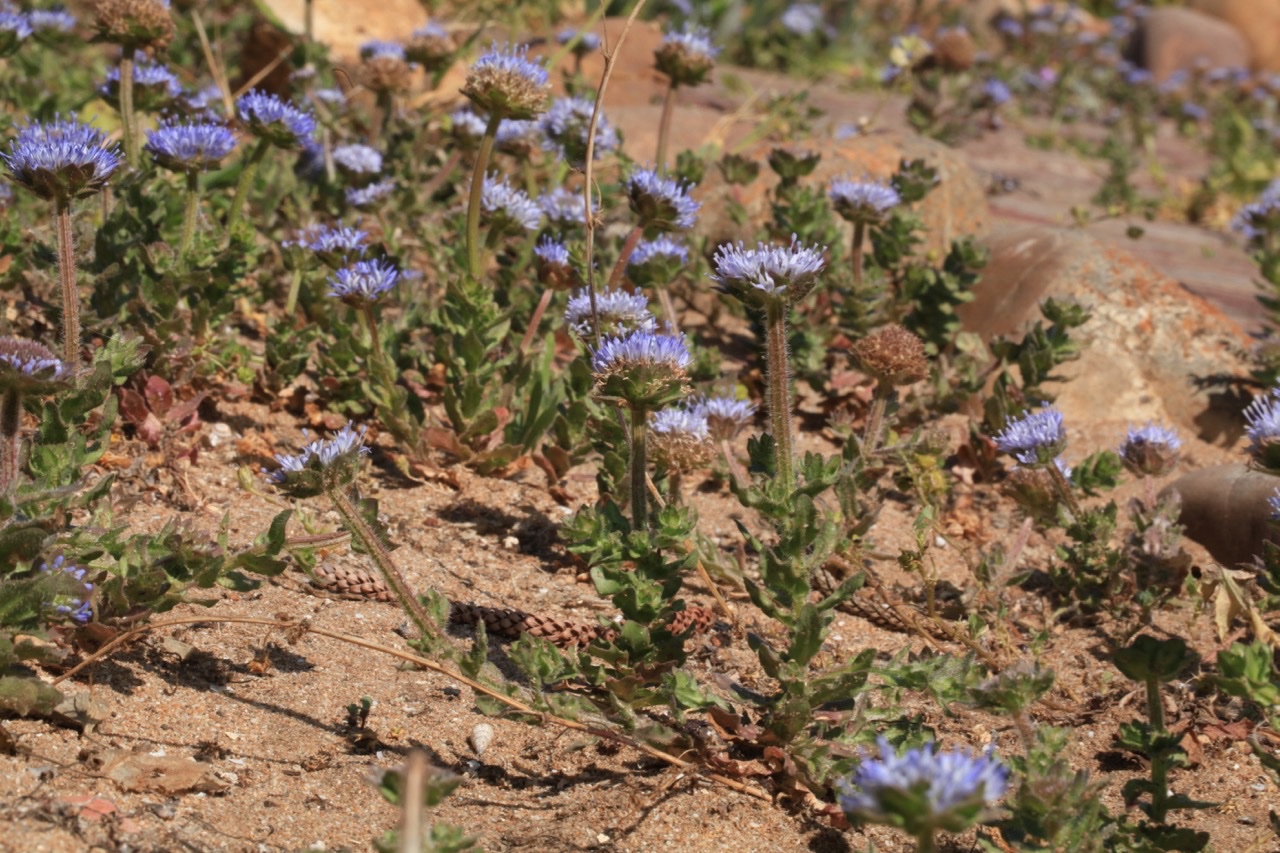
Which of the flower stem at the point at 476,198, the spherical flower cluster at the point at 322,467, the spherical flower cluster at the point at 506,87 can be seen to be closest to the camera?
the spherical flower cluster at the point at 322,467

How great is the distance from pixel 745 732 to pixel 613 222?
113 inches

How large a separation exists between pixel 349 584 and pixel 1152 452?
2069 millimetres

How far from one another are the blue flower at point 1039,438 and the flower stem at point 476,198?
153 centimetres

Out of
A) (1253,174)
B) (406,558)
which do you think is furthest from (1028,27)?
(406,558)

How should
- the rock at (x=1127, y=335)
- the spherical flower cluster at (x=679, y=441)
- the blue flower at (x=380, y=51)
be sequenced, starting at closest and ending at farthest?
1. the spherical flower cluster at (x=679, y=441)
2. the rock at (x=1127, y=335)
3. the blue flower at (x=380, y=51)

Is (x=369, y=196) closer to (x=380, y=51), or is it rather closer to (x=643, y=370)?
(x=380, y=51)

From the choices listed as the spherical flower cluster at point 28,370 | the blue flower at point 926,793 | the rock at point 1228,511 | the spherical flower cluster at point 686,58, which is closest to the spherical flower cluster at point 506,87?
the spherical flower cluster at point 686,58

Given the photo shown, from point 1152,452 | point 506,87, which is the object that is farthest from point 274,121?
point 1152,452

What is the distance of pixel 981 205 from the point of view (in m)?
6.07

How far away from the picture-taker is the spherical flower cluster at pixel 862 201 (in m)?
4.23

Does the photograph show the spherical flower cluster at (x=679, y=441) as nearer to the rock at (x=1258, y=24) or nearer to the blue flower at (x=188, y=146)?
the blue flower at (x=188, y=146)

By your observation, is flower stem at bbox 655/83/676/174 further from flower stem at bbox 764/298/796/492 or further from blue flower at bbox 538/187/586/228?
flower stem at bbox 764/298/796/492

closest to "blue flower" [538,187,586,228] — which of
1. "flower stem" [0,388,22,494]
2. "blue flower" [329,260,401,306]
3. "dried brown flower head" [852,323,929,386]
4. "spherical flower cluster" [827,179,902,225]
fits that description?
"spherical flower cluster" [827,179,902,225]

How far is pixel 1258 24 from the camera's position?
15.6m
